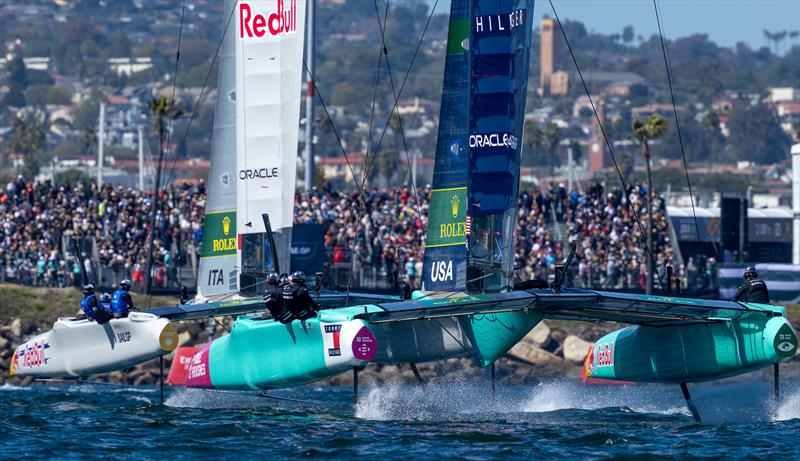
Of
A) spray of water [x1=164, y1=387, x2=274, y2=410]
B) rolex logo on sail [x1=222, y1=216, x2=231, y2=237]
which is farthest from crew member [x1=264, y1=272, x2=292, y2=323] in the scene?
rolex logo on sail [x1=222, y1=216, x2=231, y2=237]

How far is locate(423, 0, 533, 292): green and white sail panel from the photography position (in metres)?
19.4

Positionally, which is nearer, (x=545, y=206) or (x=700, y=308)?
(x=700, y=308)

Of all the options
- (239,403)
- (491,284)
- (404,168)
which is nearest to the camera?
(491,284)

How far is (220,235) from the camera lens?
22531 millimetres

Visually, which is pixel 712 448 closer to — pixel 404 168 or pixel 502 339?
Result: pixel 502 339

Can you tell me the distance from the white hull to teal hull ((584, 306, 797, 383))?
5.91m

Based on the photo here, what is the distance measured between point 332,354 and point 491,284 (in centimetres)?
245

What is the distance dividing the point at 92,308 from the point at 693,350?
8.06 m

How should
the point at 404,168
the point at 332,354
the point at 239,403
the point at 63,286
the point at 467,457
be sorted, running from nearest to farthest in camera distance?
the point at 467,457 → the point at 332,354 → the point at 239,403 → the point at 63,286 → the point at 404,168

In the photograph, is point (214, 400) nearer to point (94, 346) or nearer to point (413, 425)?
point (94, 346)

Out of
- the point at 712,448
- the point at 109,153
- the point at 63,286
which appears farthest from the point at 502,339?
the point at 109,153

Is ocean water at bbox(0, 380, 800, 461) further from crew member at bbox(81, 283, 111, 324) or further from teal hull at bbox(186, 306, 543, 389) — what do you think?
crew member at bbox(81, 283, 111, 324)

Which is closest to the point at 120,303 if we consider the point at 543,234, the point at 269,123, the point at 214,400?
the point at 214,400

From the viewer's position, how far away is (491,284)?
19.3 metres
